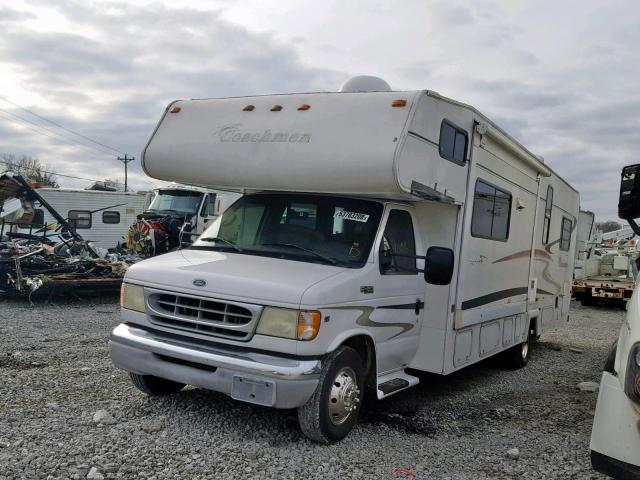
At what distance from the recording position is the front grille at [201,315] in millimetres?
4375

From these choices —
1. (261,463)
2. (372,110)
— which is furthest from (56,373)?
(372,110)

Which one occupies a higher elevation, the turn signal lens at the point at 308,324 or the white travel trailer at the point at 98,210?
the white travel trailer at the point at 98,210

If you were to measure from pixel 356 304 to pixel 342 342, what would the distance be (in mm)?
318

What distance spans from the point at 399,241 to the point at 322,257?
0.90 m

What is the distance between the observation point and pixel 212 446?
443 cm

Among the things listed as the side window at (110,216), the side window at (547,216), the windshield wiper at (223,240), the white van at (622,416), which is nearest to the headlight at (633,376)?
the white van at (622,416)

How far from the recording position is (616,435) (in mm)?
3287

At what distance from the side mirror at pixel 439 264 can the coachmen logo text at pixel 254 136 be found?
143cm

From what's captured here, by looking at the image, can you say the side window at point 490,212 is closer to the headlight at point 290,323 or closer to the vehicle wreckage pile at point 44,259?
the headlight at point 290,323

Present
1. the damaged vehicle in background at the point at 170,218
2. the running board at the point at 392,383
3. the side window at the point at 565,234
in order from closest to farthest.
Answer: the running board at the point at 392,383, the side window at the point at 565,234, the damaged vehicle in background at the point at 170,218

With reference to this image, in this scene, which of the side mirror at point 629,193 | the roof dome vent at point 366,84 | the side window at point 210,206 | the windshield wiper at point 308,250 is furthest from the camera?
the side window at point 210,206

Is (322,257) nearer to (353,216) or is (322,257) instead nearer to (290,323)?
(353,216)

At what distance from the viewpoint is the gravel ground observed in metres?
4.12

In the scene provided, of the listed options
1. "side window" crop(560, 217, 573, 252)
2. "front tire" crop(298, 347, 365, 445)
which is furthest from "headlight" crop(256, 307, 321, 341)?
"side window" crop(560, 217, 573, 252)
